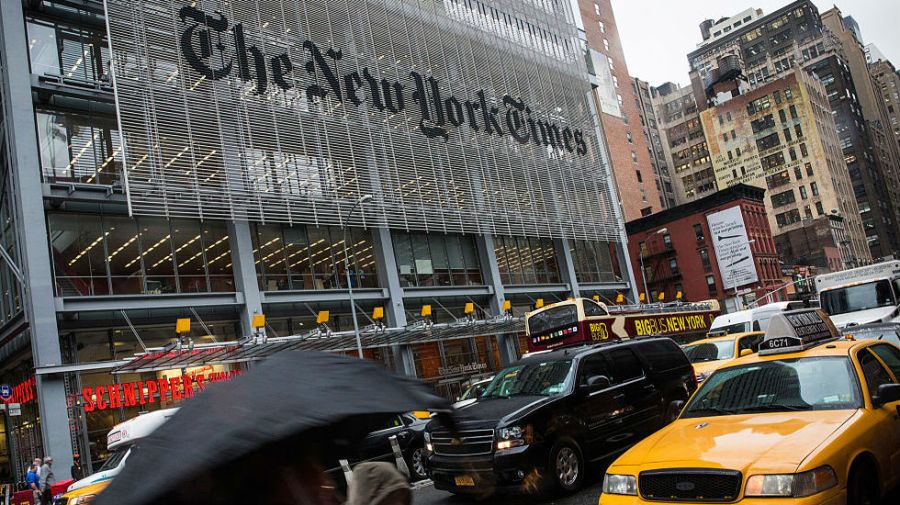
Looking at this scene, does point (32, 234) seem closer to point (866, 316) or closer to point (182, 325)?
point (182, 325)

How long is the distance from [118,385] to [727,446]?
74.0ft

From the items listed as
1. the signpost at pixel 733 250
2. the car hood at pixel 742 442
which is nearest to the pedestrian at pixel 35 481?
the car hood at pixel 742 442

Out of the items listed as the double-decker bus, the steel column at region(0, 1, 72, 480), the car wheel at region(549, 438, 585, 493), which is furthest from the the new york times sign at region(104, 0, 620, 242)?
the car wheel at region(549, 438, 585, 493)

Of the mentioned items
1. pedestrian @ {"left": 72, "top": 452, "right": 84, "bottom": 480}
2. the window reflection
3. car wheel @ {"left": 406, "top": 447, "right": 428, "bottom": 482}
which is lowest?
car wheel @ {"left": 406, "top": 447, "right": 428, "bottom": 482}

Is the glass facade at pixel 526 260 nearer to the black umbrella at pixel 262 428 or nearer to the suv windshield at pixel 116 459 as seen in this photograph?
the suv windshield at pixel 116 459

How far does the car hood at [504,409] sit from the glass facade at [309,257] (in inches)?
752

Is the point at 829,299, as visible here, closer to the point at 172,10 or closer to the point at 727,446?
the point at 727,446

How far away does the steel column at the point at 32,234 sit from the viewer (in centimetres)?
2197

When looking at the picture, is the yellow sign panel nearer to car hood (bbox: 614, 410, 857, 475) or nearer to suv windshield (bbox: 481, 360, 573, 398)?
suv windshield (bbox: 481, 360, 573, 398)

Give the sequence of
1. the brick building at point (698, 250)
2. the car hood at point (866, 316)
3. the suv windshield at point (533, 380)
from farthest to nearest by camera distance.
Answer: the brick building at point (698, 250), the car hood at point (866, 316), the suv windshield at point (533, 380)

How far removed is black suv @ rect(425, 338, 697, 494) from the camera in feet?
30.8

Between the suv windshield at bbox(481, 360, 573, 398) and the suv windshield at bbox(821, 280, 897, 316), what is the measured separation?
57.2ft

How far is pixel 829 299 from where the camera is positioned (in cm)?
2427

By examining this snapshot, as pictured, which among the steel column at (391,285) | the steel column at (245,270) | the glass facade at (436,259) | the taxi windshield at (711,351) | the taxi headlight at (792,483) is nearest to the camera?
the taxi headlight at (792,483)
